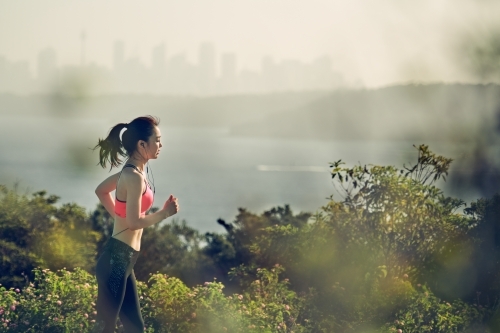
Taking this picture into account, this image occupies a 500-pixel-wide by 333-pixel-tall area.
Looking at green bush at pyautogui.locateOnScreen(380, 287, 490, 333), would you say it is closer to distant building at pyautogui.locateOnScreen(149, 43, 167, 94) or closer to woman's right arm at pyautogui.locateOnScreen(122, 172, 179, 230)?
woman's right arm at pyautogui.locateOnScreen(122, 172, 179, 230)

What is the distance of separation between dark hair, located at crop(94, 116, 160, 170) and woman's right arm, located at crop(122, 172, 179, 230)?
0.56 feet

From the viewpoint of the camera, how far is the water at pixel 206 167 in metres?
58.5

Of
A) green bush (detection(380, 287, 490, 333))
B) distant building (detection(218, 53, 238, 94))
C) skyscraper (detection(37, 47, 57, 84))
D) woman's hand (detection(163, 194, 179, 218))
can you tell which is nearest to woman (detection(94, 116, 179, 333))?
woman's hand (detection(163, 194, 179, 218))

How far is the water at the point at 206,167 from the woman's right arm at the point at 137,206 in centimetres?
4160

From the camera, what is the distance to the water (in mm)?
58547

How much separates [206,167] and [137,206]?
82.8m

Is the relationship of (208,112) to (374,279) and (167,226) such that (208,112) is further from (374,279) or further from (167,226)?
(374,279)

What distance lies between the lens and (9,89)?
4994 centimetres

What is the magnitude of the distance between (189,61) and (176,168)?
19.1 m

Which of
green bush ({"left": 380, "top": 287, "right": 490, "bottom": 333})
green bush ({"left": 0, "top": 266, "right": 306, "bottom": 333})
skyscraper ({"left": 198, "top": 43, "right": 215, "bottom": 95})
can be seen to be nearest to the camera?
green bush ({"left": 0, "top": 266, "right": 306, "bottom": 333})

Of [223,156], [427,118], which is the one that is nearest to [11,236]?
[427,118]

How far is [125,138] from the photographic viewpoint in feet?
11.7

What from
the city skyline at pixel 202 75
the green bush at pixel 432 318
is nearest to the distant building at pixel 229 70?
the city skyline at pixel 202 75

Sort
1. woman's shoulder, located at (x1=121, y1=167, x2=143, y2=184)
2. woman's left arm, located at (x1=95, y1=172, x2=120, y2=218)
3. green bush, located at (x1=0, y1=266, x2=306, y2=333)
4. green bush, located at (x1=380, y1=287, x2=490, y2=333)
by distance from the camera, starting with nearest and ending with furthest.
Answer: woman's shoulder, located at (x1=121, y1=167, x2=143, y2=184) < woman's left arm, located at (x1=95, y1=172, x2=120, y2=218) < green bush, located at (x1=0, y1=266, x2=306, y2=333) < green bush, located at (x1=380, y1=287, x2=490, y2=333)
